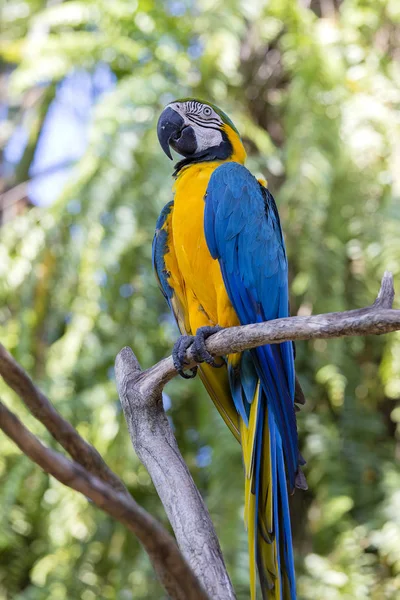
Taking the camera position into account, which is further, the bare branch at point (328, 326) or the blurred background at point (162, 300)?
the blurred background at point (162, 300)

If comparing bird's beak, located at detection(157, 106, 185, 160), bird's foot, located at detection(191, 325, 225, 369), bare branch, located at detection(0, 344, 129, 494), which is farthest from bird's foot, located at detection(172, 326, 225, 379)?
bird's beak, located at detection(157, 106, 185, 160)

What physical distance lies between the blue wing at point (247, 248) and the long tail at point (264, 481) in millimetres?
58

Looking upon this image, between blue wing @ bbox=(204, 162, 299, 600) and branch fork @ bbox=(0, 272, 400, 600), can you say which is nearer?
branch fork @ bbox=(0, 272, 400, 600)

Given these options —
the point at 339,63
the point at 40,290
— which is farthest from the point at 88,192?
the point at 339,63

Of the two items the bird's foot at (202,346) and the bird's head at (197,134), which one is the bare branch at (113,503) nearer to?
the bird's foot at (202,346)

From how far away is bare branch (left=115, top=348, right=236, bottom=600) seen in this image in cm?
94

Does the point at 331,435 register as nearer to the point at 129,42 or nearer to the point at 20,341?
the point at 20,341

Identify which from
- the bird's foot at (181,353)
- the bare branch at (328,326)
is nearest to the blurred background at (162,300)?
the bird's foot at (181,353)

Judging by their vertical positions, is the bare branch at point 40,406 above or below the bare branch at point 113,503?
above

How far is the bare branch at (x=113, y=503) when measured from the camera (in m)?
0.58

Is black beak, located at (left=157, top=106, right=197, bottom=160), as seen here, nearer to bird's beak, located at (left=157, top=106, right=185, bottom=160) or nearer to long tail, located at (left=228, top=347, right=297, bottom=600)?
bird's beak, located at (left=157, top=106, right=185, bottom=160)

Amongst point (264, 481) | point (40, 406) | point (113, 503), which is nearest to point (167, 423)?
point (264, 481)

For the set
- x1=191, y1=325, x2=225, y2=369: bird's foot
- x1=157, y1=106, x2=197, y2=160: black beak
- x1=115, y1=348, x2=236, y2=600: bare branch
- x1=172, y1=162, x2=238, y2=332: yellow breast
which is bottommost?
x1=115, y1=348, x2=236, y2=600: bare branch

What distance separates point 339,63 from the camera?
2.12 m
